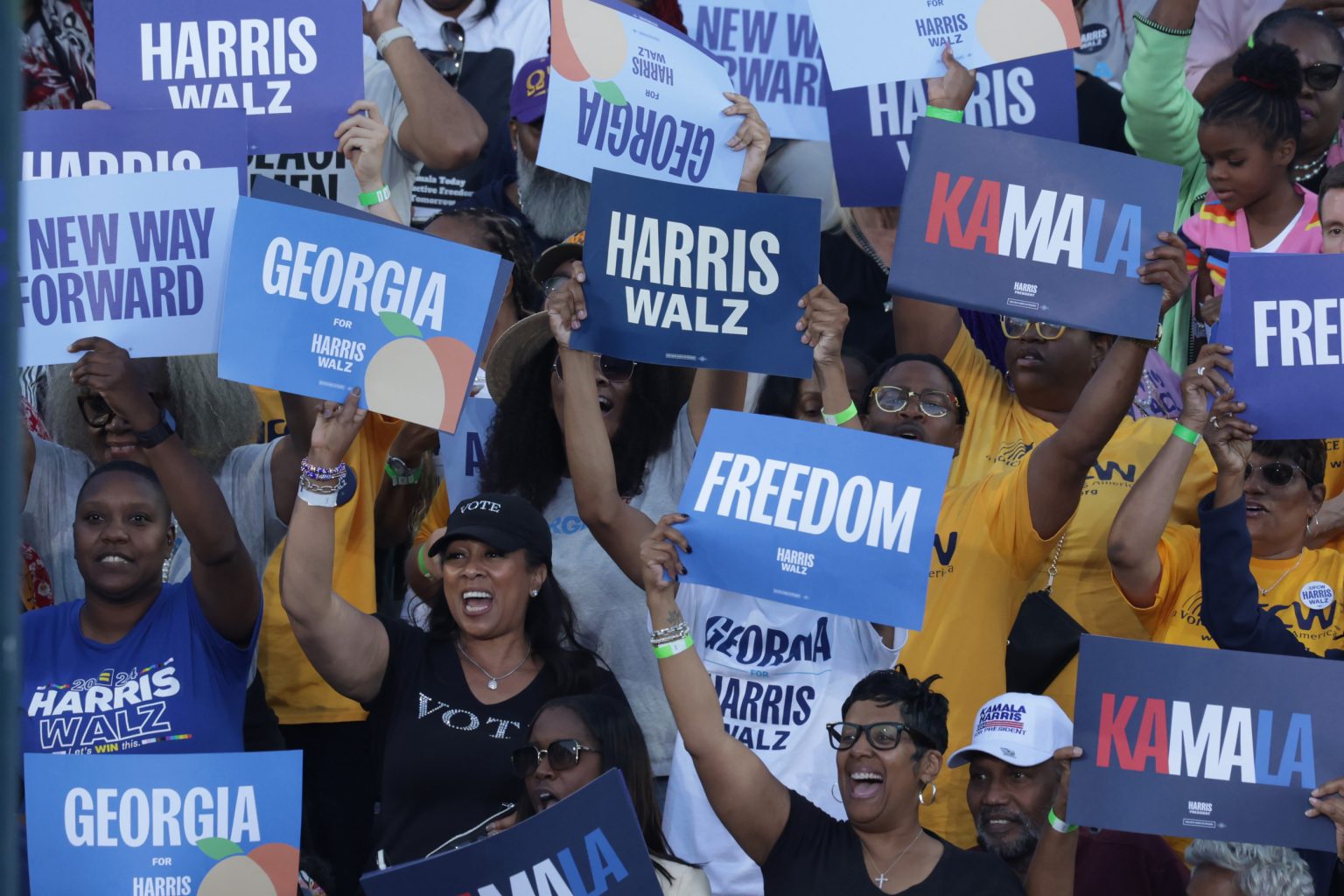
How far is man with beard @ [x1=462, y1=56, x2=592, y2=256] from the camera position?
629 centimetres

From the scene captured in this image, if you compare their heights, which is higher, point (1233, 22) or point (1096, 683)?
point (1233, 22)

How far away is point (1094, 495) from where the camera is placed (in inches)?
201

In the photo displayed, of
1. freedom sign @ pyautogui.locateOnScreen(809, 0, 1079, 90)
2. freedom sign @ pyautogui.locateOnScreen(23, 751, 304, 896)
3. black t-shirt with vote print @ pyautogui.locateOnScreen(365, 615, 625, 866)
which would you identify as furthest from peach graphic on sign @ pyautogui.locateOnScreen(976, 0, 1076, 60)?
freedom sign @ pyautogui.locateOnScreen(23, 751, 304, 896)

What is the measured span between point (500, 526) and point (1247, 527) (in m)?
1.91

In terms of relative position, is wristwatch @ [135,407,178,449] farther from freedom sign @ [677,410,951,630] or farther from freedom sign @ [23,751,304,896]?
freedom sign @ [677,410,951,630]

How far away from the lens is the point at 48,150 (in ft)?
16.7

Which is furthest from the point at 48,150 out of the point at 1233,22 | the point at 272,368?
the point at 1233,22

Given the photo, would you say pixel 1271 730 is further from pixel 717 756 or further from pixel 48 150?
pixel 48 150

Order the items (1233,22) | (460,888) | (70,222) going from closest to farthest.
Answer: (460,888)
(70,222)
(1233,22)

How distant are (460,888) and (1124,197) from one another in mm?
2382

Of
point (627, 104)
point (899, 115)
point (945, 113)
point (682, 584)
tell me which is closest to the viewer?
point (682, 584)

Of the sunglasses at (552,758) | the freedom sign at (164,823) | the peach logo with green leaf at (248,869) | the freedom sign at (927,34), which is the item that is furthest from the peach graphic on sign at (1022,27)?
the peach logo with green leaf at (248,869)

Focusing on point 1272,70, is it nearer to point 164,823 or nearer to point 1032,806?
point 1032,806

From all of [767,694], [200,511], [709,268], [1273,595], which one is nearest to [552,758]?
[767,694]
